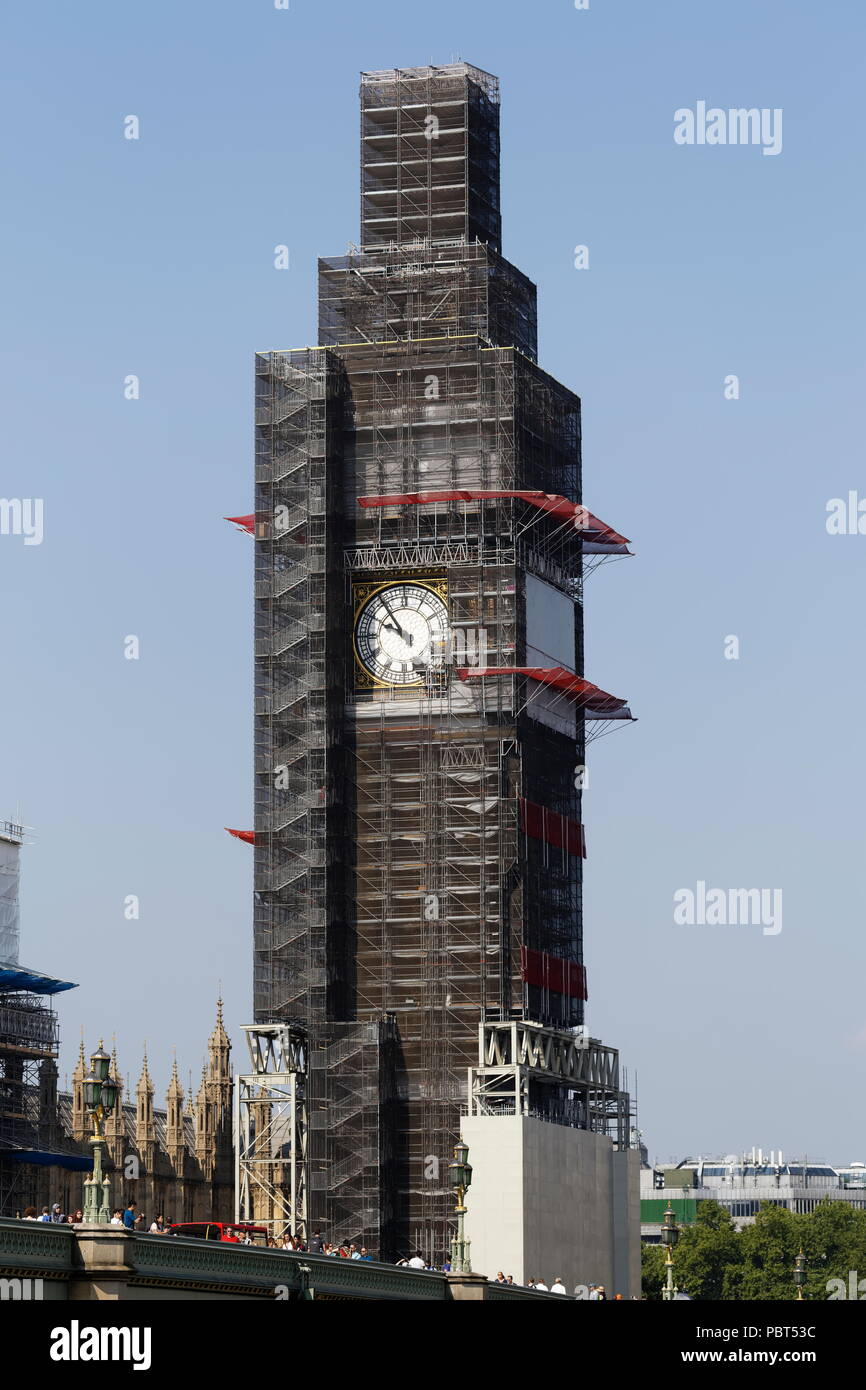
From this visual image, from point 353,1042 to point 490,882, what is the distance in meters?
9.83

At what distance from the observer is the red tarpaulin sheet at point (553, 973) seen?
134750 millimetres

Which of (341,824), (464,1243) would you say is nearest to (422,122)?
(341,824)

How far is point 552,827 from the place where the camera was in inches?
5522

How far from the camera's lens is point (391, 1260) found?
5177 inches

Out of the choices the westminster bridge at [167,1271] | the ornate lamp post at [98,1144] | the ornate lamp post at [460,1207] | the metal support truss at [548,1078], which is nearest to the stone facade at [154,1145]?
the metal support truss at [548,1078]

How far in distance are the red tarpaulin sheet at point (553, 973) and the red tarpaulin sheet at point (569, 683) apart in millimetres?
13041

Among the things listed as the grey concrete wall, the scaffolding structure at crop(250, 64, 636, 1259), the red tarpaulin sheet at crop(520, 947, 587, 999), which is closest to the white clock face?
the scaffolding structure at crop(250, 64, 636, 1259)

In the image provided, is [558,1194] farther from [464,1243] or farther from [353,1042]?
[464,1243]

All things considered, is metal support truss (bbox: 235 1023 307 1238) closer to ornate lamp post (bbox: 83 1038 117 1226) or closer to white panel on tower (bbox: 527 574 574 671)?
white panel on tower (bbox: 527 574 574 671)

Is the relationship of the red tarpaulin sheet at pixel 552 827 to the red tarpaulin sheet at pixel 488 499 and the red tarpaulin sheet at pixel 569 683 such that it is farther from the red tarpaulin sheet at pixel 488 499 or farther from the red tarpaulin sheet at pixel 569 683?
the red tarpaulin sheet at pixel 488 499

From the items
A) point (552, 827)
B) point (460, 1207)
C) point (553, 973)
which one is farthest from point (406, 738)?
point (460, 1207)

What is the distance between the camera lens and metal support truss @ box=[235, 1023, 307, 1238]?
130750 mm

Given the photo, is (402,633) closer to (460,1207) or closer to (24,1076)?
(24,1076)

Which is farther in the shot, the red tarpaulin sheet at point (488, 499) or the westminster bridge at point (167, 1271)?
the red tarpaulin sheet at point (488, 499)
